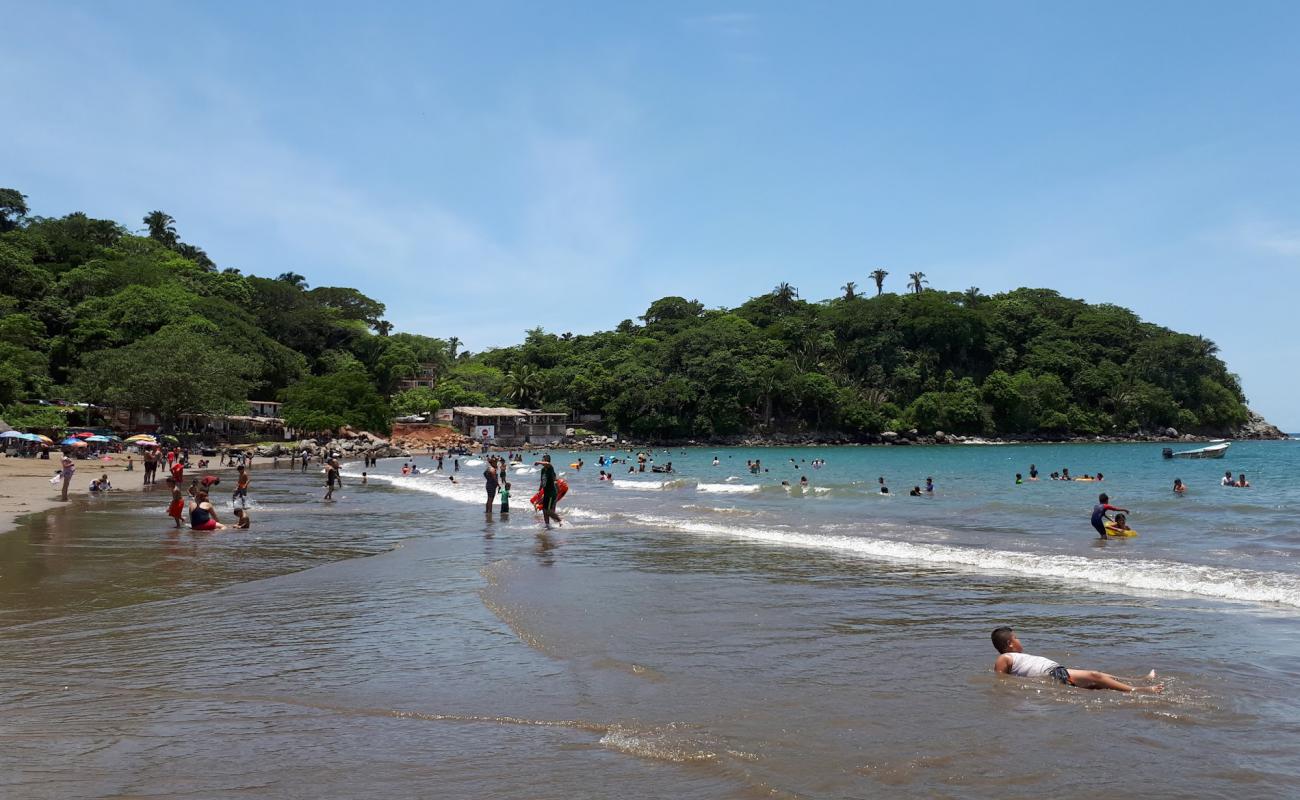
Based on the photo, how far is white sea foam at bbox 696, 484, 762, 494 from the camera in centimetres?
3973

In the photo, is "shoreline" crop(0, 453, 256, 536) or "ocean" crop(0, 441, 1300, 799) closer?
"ocean" crop(0, 441, 1300, 799)

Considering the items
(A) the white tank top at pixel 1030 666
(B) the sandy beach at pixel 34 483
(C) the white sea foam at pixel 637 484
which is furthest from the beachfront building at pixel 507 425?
(A) the white tank top at pixel 1030 666

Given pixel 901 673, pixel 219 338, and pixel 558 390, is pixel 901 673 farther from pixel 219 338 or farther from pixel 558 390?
pixel 558 390

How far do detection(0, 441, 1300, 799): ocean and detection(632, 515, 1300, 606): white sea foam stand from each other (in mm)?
115

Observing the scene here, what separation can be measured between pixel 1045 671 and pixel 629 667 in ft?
12.4

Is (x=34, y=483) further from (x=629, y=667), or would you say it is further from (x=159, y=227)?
(x=159, y=227)

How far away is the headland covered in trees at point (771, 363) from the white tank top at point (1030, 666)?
281 feet

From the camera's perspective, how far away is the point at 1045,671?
7.57 metres

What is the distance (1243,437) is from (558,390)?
10099 centimetres

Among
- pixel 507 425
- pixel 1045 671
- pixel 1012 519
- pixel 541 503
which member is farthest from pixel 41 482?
pixel 507 425

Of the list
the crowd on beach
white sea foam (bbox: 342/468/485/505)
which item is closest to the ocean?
the crowd on beach

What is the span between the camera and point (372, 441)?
82.7m

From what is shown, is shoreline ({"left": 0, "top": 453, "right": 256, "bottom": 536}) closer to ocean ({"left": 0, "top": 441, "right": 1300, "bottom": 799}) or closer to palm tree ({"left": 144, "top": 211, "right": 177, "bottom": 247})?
ocean ({"left": 0, "top": 441, "right": 1300, "bottom": 799})

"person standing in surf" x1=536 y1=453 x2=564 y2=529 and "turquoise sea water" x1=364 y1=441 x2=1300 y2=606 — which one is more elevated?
"person standing in surf" x1=536 y1=453 x2=564 y2=529
